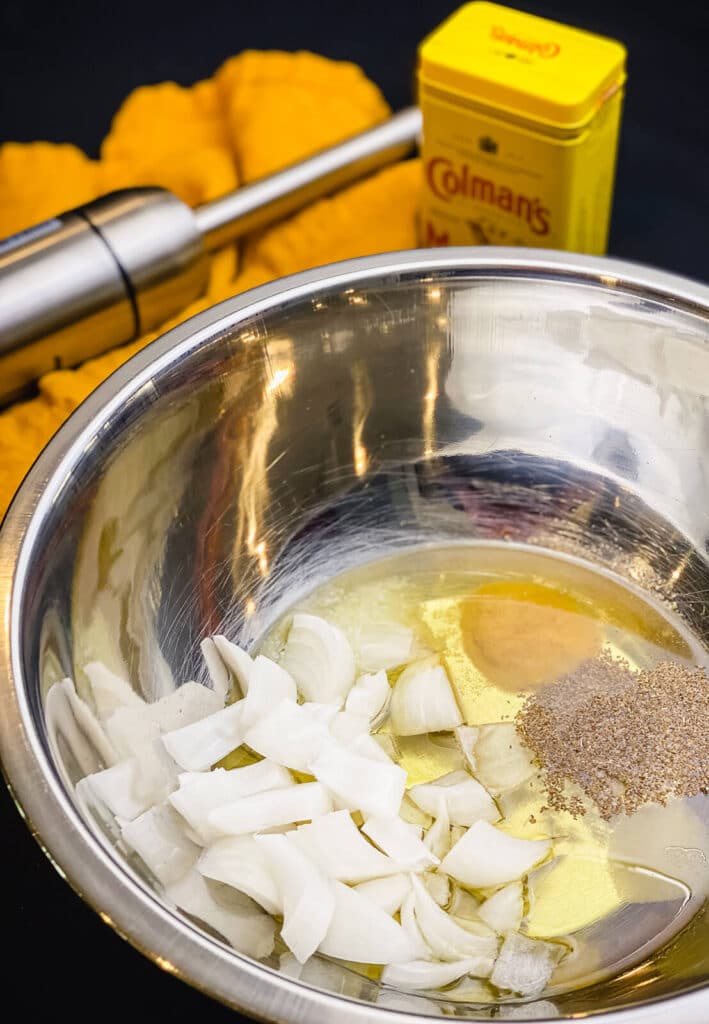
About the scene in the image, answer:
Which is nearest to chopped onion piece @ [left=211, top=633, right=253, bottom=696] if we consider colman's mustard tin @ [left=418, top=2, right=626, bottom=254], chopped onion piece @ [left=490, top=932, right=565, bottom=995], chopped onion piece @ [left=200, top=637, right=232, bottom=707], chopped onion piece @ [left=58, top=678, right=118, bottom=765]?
chopped onion piece @ [left=200, top=637, right=232, bottom=707]

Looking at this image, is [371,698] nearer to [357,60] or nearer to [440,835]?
[440,835]

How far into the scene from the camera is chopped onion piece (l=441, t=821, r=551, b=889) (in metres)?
0.65

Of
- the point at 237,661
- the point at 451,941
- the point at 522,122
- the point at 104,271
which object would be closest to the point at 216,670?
the point at 237,661

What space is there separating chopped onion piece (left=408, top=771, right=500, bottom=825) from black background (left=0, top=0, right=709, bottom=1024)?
57 centimetres

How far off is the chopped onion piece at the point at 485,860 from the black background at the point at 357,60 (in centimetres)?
60

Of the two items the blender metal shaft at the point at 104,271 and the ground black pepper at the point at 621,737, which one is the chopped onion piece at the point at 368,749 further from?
the blender metal shaft at the point at 104,271

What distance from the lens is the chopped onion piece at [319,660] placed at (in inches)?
29.6

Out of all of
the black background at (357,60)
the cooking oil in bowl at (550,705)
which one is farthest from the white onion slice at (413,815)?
the black background at (357,60)

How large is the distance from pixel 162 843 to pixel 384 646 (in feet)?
0.73

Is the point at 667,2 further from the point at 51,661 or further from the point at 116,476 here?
the point at 51,661

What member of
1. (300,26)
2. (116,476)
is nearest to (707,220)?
(300,26)

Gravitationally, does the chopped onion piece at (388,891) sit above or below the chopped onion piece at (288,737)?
below

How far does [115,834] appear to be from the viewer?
1.99ft

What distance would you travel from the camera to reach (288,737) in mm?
680
